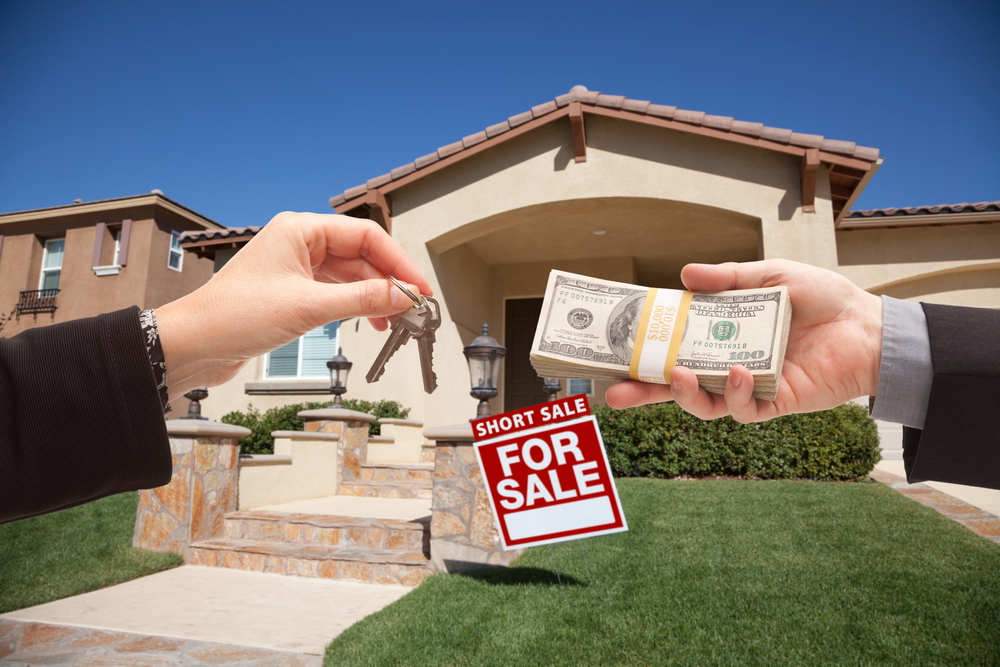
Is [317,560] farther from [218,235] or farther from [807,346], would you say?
[218,235]

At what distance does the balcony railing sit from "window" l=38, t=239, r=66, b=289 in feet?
1.12

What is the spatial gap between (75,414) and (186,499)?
203 inches

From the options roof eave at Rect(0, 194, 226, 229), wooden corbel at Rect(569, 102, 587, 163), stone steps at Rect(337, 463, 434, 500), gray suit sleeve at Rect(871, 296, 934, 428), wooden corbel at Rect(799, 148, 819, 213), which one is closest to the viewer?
gray suit sleeve at Rect(871, 296, 934, 428)

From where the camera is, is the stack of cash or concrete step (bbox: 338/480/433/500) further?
concrete step (bbox: 338/480/433/500)

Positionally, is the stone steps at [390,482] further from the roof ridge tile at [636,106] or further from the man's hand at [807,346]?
the roof ridge tile at [636,106]

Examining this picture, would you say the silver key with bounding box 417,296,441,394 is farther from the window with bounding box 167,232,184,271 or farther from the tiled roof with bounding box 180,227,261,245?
the window with bounding box 167,232,184,271

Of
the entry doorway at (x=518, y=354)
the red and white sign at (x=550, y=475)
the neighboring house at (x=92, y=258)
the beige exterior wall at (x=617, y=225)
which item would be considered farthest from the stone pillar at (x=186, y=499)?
the neighboring house at (x=92, y=258)

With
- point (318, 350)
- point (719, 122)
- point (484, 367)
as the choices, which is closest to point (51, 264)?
point (318, 350)

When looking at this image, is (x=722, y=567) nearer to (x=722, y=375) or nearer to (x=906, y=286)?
(x=722, y=375)

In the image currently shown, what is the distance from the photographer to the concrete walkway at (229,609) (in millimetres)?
3672

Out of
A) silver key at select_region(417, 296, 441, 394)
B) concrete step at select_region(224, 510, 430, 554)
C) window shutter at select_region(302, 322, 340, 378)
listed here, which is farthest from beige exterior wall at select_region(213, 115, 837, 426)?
silver key at select_region(417, 296, 441, 394)

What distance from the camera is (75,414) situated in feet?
3.09

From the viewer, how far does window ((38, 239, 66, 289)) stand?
711 inches

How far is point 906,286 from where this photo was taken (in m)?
9.76
